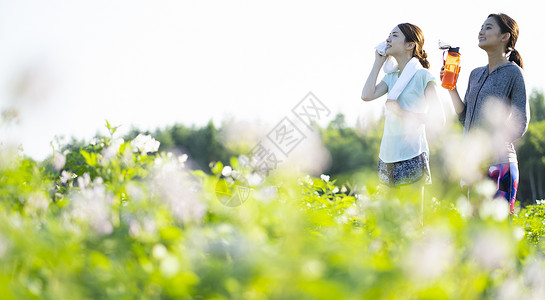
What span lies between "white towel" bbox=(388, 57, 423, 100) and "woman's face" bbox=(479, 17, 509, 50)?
53cm

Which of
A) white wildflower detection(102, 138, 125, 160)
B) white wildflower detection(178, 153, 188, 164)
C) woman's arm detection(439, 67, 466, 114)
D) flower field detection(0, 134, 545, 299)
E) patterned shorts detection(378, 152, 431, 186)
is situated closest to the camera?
flower field detection(0, 134, 545, 299)

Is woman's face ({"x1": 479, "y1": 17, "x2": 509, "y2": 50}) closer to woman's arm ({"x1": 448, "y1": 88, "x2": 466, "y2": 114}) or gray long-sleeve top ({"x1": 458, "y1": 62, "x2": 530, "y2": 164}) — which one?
gray long-sleeve top ({"x1": 458, "y1": 62, "x2": 530, "y2": 164})

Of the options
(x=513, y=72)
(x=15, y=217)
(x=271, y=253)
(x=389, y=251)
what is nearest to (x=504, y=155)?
(x=513, y=72)

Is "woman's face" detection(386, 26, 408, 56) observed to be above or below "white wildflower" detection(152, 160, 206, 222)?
above

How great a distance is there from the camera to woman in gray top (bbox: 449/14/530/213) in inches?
140

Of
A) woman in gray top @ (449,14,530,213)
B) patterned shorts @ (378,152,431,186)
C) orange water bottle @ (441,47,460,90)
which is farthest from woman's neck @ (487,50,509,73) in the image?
patterned shorts @ (378,152,431,186)

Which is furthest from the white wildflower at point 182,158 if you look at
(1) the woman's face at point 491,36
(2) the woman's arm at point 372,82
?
(1) the woman's face at point 491,36

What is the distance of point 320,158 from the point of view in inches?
115

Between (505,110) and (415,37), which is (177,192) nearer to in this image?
(415,37)

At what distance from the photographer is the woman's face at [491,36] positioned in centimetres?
371

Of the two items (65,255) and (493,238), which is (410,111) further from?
(65,255)

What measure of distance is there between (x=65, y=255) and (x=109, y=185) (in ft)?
2.79

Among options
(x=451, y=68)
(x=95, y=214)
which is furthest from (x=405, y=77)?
(x=95, y=214)

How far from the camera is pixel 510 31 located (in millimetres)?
3717
